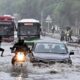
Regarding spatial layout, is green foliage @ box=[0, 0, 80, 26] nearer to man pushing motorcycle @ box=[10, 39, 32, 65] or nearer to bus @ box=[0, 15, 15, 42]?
bus @ box=[0, 15, 15, 42]

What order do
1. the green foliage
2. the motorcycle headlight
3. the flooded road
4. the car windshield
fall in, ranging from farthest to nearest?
the green foliage, the car windshield, the motorcycle headlight, the flooded road

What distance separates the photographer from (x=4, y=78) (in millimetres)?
17750

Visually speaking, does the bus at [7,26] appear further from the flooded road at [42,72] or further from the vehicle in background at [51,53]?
the flooded road at [42,72]

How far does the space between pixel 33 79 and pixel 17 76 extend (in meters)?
1.07

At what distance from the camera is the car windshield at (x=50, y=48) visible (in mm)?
23875

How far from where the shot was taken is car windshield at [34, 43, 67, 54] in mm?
23875

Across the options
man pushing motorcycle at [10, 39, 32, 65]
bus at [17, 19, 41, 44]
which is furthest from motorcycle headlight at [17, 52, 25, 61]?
bus at [17, 19, 41, 44]

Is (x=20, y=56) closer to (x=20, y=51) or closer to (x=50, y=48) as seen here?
(x=20, y=51)

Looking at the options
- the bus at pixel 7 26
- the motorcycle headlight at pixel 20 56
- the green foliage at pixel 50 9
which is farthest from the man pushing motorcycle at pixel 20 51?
the green foliage at pixel 50 9

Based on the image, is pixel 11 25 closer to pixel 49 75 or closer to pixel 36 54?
pixel 36 54

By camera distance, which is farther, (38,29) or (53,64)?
(38,29)

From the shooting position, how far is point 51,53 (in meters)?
23.3

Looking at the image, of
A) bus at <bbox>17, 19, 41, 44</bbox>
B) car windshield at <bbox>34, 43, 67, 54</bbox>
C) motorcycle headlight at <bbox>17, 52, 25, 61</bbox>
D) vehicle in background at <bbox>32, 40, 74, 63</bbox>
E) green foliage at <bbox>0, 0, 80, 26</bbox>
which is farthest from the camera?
green foliage at <bbox>0, 0, 80, 26</bbox>

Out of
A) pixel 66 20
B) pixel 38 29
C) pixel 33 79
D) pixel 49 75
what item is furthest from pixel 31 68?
pixel 66 20
